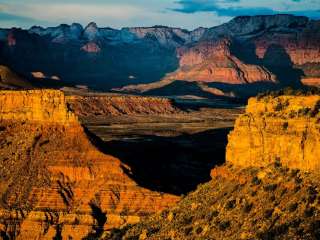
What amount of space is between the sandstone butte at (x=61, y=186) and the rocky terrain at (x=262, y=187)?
10.5 metres

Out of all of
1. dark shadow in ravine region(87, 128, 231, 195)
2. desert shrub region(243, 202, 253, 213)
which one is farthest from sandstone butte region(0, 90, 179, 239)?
desert shrub region(243, 202, 253, 213)

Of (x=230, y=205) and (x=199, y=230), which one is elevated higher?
(x=230, y=205)

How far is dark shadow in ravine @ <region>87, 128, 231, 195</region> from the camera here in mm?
73062

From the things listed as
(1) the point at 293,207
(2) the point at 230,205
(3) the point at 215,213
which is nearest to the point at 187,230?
(3) the point at 215,213

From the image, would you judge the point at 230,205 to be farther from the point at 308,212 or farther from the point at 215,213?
the point at 308,212

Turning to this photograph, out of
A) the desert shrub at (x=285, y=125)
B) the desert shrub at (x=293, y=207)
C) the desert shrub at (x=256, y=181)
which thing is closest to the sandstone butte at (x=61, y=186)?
the desert shrub at (x=256, y=181)

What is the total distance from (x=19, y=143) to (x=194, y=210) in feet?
91.4

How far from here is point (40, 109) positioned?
254ft

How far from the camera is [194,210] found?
50.3 m

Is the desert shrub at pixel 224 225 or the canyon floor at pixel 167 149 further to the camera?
the canyon floor at pixel 167 149

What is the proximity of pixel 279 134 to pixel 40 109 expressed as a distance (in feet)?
111

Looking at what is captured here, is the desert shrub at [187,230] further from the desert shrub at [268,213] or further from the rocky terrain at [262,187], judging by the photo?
the desert shrub at [268,213]

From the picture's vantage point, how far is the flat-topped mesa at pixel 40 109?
7600 cm

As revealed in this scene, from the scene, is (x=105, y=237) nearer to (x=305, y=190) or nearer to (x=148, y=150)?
(x=305, y=190)
